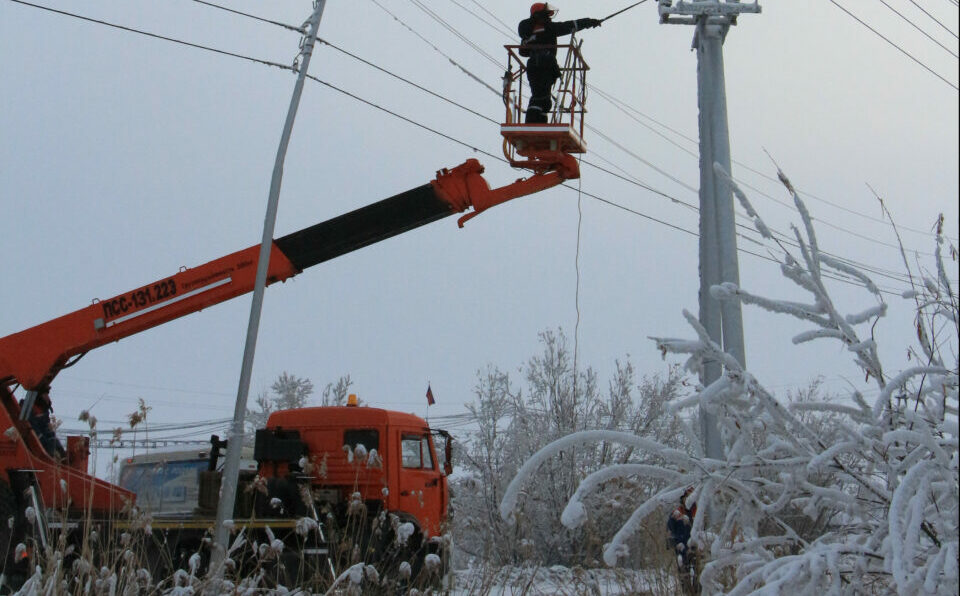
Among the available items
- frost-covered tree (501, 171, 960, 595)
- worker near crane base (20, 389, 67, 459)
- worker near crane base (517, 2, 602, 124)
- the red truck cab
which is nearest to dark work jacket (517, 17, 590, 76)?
worker near crane base (517, 2, 602, 124)

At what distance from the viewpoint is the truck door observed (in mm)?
13438

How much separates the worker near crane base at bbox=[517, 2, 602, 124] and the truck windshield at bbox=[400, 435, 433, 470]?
4536 mm

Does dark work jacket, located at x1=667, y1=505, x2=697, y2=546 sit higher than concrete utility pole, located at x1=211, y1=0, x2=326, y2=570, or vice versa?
concrete utility pole, located at x1=211, y1=0, x2=326, y2=570

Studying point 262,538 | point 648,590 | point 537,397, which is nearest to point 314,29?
point 262,538

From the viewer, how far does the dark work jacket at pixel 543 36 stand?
12.4 metres

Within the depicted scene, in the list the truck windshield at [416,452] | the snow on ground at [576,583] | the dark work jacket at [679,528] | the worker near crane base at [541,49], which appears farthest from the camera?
the truck windshield at [416,452]

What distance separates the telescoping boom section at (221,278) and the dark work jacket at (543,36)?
1230 mm

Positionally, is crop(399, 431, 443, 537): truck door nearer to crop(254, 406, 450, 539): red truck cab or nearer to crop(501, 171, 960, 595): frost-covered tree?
crop(254, 406, 450, 539): red truck cab

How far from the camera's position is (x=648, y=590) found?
657 cm

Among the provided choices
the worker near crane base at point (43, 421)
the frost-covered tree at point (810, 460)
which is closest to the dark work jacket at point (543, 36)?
the worker near crane base at point (43, 421)

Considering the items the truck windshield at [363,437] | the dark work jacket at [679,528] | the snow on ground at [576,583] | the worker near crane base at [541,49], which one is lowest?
the snow on ground at [576,583]

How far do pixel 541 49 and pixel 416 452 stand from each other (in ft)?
18.0

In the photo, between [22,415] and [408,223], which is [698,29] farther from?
[22,415]

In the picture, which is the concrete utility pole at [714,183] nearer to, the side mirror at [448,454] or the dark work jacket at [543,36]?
the dark work jacket at [543,36]
